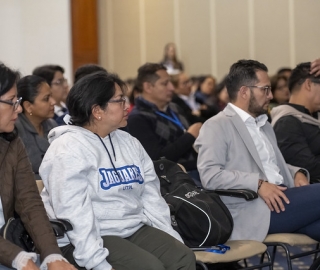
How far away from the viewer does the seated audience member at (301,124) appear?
3.66 meters

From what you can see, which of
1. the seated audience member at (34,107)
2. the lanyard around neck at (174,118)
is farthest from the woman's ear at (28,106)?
the lanyard around neck at (174,118)

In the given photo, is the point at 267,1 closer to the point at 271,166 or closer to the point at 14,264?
the point at 271,166

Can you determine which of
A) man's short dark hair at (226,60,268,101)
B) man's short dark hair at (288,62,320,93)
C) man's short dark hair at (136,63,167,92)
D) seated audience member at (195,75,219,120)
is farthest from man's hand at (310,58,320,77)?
seated audience member at (195,75,219,120)

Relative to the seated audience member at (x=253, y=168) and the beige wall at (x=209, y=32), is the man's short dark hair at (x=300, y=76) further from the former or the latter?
the beige wall at (x=209, y=32)

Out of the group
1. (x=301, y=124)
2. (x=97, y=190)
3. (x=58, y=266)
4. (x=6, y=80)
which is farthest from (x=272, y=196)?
(x=6, y=80)

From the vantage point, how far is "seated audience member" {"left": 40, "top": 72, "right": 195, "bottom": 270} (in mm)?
2402

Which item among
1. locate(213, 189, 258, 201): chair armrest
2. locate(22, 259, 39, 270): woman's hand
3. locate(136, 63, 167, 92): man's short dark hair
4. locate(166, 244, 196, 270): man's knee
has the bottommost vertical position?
locate(166, 244, 196, 270): man's knee

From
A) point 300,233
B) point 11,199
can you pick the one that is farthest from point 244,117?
point 11,199

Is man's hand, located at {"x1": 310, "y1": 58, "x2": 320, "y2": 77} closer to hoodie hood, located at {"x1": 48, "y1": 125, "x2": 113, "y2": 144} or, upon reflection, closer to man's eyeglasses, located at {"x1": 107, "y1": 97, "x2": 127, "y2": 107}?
man's eyeglasses, located at {"x1": 107, "y1": 97, "x2": 127, "y2": 107}

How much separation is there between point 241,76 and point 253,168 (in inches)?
→ 20.4

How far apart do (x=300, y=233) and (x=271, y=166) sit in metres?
0.40

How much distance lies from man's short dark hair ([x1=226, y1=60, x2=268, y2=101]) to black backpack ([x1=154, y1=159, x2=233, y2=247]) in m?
0.65

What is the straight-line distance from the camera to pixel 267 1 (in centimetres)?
916

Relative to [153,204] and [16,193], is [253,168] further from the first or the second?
[16,193]
